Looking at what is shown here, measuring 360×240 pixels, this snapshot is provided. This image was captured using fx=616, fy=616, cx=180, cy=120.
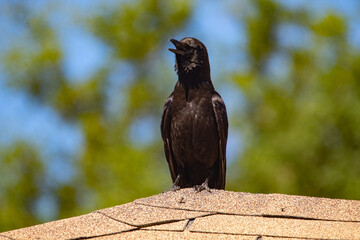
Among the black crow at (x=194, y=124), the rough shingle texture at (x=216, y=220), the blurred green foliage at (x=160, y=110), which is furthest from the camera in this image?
the blurred green foliage at (x=160, y=110)

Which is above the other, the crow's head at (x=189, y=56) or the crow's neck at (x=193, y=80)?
the crow's head at (x=189, y=56)

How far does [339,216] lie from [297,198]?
0.35 m

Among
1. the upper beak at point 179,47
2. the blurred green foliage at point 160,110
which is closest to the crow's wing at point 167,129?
the upper beak at point 179,47

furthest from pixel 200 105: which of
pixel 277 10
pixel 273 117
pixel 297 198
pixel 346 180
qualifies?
pixel 277 10

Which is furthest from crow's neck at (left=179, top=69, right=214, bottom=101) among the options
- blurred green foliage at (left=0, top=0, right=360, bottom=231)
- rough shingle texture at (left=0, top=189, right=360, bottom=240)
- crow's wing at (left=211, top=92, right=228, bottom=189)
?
blurred green foliage at (left=0, top=0, right=360, bottom=231)

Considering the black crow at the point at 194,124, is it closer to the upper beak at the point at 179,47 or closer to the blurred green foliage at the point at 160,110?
the upper beak at the point at 179,47

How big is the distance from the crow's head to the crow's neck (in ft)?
0.15

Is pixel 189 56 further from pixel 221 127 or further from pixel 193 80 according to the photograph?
pixel 221 127

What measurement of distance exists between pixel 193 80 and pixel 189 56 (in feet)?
0.97

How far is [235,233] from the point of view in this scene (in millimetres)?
3975

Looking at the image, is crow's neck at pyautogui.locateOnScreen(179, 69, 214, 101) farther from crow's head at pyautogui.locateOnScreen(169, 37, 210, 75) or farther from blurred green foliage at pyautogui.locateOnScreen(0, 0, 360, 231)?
blurred green foliage at pyautogui.locateOnScreen(0, 0, 360, 231)

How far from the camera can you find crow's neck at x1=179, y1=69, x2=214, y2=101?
6352mm

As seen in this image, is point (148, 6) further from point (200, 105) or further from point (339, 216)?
point (339, 216)

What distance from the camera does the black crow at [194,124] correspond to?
6234mm
